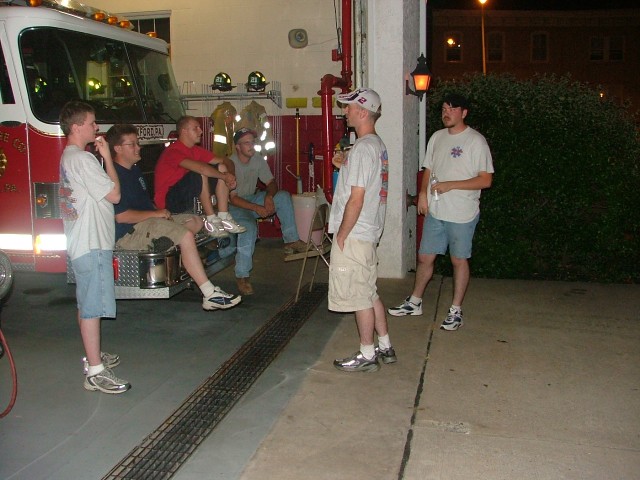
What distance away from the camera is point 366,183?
4.58 m

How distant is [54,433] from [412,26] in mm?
5816

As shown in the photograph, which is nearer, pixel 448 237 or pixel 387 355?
pixel 387 355

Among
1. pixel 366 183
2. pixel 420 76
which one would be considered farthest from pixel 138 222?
pixel 420 76

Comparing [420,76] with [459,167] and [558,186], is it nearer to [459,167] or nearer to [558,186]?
[558,186]

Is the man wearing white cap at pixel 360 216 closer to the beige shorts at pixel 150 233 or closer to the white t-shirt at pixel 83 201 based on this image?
the beige shorts at pixel 150 233

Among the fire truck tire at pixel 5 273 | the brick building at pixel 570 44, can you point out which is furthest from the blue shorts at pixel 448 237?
the brick building at pixel 570 44

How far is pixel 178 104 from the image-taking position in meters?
7.55

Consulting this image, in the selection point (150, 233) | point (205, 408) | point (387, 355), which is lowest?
point (205, 408)

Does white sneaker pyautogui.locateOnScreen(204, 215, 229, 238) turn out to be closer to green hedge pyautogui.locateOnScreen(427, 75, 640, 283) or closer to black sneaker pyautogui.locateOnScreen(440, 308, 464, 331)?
black sneaker pyautogui.locateOnScreen(440, 308, 464, 331)

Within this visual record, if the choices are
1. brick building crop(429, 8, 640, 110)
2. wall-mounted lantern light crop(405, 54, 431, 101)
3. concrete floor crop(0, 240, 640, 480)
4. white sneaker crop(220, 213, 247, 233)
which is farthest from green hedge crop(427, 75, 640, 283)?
brick building crop(429, 8, 640, 110)

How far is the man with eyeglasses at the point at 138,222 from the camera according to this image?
552 centimetres

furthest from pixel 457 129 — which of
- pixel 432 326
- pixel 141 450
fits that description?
pixel 141 450

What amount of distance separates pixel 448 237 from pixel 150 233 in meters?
2.48

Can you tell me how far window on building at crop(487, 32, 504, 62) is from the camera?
41.4 meters
